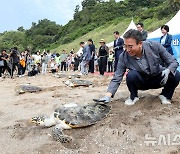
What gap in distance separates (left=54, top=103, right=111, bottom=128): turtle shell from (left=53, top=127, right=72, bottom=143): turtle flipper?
0.52 ft

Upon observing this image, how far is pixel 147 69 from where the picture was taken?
351cm

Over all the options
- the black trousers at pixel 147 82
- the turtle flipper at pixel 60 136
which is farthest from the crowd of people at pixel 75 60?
the turtle flipper at pixel 60 136

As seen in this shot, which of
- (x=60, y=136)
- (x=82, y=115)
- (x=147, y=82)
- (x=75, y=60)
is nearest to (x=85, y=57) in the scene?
(x=147, y=82)

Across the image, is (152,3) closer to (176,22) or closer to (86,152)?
(176,22)

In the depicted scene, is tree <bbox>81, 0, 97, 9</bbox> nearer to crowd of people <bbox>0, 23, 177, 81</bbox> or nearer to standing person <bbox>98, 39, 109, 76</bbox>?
crowd of people <bbox>0, 23, 177, 81</bbox>

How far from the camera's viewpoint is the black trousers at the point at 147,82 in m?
3.56

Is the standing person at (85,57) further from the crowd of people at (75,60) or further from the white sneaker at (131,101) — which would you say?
the white sneaker at (131,101)

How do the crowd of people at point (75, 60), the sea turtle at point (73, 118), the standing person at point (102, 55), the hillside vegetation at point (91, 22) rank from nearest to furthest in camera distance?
the sea turtle at point (73, 118), the crowd of people at point (75, 60), the standing person at point (102, 55), the hillside vegetation at point (91, 22)

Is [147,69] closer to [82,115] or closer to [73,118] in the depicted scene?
[82,115]

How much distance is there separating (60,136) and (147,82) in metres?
1.28

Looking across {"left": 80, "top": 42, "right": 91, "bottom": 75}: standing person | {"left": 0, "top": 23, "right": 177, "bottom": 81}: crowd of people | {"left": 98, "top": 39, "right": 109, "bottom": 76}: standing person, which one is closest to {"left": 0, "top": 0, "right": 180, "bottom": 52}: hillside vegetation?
{"left": 0, "top": 23, "right": 177, "bottom": 81}: crowd of people

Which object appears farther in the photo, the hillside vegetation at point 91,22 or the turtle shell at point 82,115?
the hillside vegetation at point 91,22

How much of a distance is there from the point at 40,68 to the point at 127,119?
1054cm

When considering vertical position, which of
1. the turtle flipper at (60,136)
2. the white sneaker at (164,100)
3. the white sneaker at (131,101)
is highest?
the white sneaker at (164,100)
